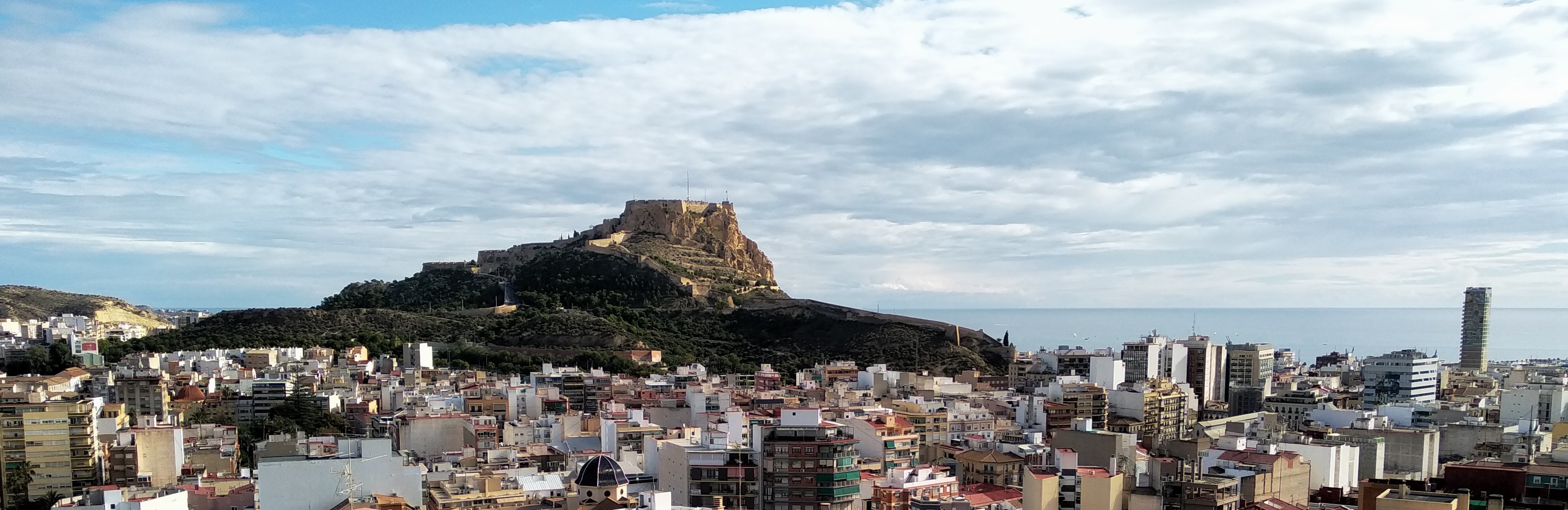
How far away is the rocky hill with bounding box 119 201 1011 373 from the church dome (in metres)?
23.3

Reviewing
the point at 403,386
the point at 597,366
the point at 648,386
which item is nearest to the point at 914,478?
the point at 648,386

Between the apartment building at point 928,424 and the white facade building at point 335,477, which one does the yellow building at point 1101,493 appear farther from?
the white facade building at point 335,477

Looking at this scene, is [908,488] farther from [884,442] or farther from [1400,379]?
[1400,379]

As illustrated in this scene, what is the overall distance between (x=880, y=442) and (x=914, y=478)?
181cm

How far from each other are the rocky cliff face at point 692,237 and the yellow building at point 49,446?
37.2 meters

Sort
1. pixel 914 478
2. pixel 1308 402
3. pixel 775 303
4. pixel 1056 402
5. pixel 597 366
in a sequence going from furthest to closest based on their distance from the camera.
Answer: pixel 775 303, pixel 597 366, pixel 1308 402, pixel 1056 402, pixel 914 478

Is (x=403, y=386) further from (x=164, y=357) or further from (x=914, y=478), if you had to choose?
(x=914, y=478)

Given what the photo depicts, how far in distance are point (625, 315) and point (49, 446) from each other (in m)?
28.0

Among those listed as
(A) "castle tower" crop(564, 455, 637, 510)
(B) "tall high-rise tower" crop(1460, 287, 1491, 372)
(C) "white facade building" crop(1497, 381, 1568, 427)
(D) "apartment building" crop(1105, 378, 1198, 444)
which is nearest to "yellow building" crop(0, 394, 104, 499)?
(A) "castle tower" crop(564, 455, 637, 510)

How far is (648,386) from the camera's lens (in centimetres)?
2928

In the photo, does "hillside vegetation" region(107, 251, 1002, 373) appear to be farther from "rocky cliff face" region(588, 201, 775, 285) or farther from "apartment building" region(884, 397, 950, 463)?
"apartment building" region(884, 397, 950, 463)

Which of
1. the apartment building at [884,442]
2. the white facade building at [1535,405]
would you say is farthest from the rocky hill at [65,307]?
the white facade building at [1535,405]

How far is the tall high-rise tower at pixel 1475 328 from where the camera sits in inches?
2053

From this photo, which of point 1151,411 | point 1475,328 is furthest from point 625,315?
point 1475,328
